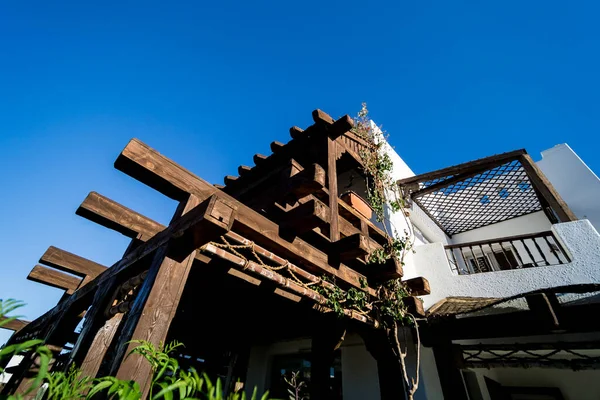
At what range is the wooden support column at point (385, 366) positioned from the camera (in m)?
3.75

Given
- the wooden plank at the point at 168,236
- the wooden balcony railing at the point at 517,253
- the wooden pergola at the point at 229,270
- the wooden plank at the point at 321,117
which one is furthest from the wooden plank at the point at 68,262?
the wooden balcony railing at the point at 517,253

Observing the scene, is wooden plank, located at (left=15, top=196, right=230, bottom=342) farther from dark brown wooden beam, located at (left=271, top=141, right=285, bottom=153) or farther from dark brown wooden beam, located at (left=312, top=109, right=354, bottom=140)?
dark brown wooden beam, located at (left=271, top=141, right=285, bottom=153)

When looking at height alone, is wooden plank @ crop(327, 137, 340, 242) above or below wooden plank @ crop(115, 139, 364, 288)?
above

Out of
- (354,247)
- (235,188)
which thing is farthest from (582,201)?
(235,188)

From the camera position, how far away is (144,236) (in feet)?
13.1

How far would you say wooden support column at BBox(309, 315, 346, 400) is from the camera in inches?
160

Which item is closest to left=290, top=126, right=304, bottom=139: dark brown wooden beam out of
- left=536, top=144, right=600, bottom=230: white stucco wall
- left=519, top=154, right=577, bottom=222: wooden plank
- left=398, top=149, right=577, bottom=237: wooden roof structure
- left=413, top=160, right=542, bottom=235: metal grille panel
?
left=398, top=149, right=577, bottom=237: wooden roof structure

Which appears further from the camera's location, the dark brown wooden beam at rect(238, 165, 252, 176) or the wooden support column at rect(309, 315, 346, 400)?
the dark brown wooden beam at rect(238, 165, 252, 176)

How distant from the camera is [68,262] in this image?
4566mm

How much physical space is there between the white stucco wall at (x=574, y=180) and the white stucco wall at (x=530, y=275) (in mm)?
4951

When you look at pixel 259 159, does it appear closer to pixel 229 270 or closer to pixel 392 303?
pixel 229 270

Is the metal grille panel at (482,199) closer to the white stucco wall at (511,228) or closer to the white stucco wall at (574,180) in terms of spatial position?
the white stucco wall at (511,228)

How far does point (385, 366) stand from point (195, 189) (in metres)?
3.61

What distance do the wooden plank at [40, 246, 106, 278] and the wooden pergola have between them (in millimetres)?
16
